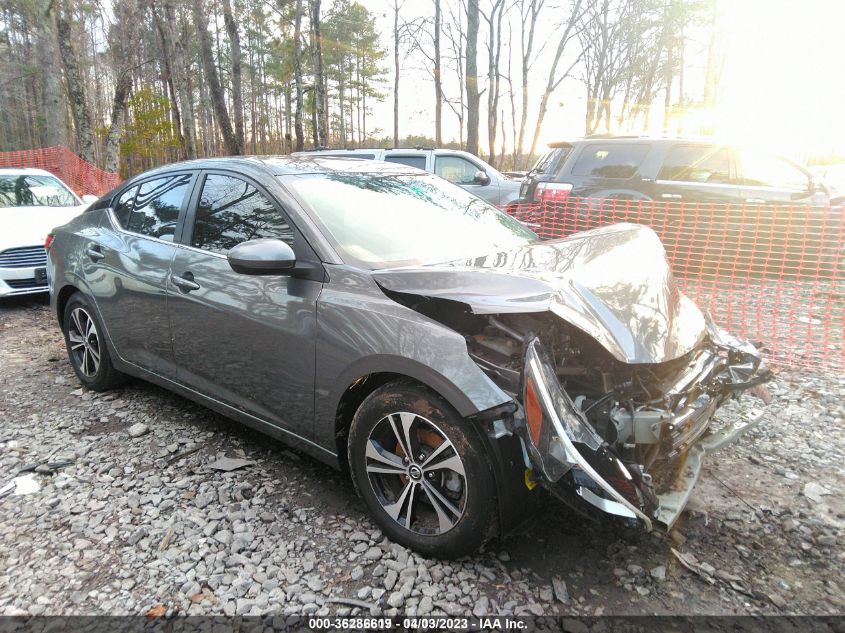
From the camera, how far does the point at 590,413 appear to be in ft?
6.93

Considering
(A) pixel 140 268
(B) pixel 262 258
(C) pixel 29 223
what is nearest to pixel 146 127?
(C) pixel 29 223

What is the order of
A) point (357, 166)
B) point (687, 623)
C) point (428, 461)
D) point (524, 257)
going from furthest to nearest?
point (357, 166), point (524, 257), point (428, 461), point (687, 623)

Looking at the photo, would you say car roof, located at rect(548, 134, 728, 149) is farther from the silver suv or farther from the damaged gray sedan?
the damaged gray sedan

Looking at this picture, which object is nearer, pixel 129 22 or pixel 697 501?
pixel 697 501

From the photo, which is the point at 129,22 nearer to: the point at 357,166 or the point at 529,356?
the point at 357,166

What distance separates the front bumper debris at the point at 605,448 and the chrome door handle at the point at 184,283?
1.95m

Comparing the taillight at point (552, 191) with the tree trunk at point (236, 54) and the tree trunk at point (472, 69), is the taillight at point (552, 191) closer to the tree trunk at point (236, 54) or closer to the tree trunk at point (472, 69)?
the tree trunk at point (472, 69)

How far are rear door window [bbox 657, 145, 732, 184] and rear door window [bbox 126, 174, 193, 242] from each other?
664 cm

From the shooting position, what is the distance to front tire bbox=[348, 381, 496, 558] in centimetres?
212

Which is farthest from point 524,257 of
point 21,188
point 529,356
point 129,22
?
point 129,22

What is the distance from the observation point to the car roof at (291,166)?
3.09 metres

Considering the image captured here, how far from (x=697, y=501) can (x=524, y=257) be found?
1474 millimetres

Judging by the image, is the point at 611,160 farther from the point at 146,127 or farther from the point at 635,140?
the point at 146,127

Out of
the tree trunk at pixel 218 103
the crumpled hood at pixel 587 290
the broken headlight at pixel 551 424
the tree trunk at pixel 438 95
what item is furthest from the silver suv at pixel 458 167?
the tree trunk at pixel 438 95
